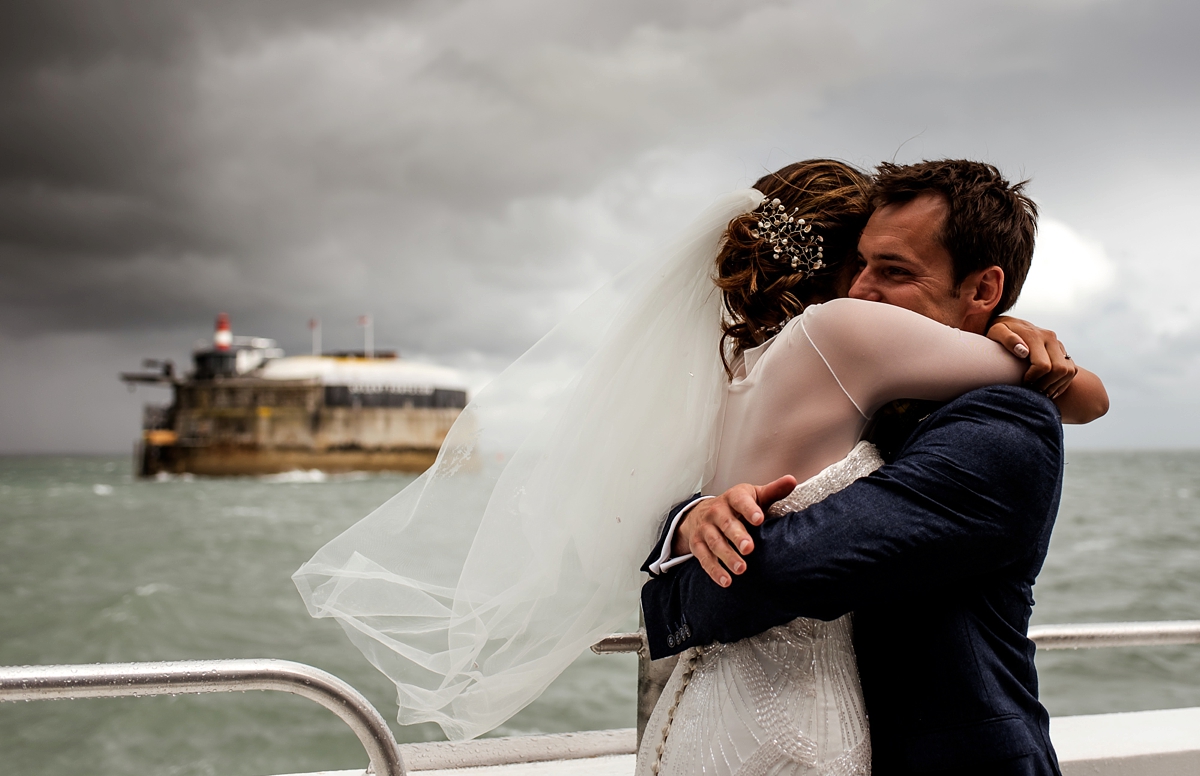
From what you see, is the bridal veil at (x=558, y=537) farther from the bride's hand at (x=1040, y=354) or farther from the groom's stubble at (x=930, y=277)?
the bride's hand at (x=1040, y=354)

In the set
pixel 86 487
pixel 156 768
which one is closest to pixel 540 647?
pixel 156 768

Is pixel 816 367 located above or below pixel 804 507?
above

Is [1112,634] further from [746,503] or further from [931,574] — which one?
[746,503]

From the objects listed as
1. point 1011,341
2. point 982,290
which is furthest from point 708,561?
point 982,290

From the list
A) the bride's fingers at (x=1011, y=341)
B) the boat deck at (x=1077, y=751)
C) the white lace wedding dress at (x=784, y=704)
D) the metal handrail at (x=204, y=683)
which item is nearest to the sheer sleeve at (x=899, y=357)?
the bride's fingers at (x=1011, y=341)

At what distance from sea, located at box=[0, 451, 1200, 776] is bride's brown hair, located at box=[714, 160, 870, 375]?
648 mm

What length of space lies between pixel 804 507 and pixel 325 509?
3022 cm

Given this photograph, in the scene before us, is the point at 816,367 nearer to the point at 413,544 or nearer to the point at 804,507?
the point at 804,507

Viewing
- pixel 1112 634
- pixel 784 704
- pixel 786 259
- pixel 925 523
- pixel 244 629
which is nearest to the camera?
pixel 925 523

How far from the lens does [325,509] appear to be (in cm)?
2916

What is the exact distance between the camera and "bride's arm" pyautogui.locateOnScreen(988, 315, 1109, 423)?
1.18 metres

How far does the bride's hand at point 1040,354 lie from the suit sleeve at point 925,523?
3.0 inches

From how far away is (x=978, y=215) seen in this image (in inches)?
51.4

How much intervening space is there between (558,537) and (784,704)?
1.84 feet
